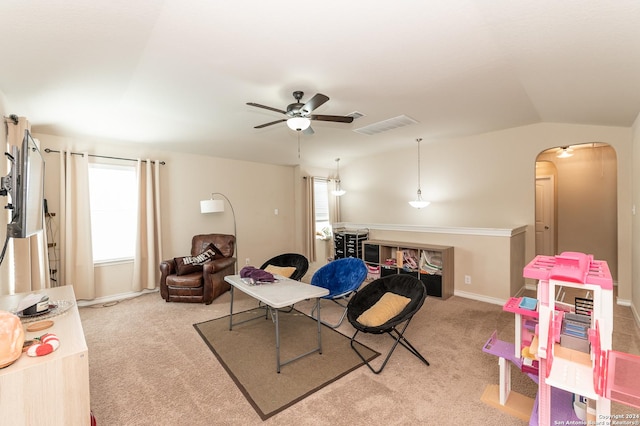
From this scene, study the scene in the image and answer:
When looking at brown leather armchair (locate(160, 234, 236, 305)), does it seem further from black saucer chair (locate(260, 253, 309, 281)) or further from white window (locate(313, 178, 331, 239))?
white window (locate(313, 178, 331, 239))

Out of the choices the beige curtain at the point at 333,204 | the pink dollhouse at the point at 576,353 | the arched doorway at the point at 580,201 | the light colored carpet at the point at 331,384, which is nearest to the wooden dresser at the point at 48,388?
the light colored carpet at the point at 331,384

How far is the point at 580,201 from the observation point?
17.1 ft

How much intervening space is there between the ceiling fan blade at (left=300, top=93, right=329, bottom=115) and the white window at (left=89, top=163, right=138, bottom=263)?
337 centimetres

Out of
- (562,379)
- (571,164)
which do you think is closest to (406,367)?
(562,379)

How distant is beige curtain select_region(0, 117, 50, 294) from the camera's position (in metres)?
2.47

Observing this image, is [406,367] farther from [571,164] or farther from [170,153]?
[571,164]

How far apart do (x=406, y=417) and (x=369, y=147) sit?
430 centimetres

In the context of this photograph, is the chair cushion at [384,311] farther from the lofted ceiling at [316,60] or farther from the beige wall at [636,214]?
the beige wall at [636,214]

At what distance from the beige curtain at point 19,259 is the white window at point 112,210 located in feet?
3.37

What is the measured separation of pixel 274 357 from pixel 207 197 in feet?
11.5

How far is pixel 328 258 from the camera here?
21.7 feet

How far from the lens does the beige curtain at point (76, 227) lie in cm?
384

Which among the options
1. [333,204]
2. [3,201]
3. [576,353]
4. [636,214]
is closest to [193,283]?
[3,201]

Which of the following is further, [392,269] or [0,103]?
[392,269]
